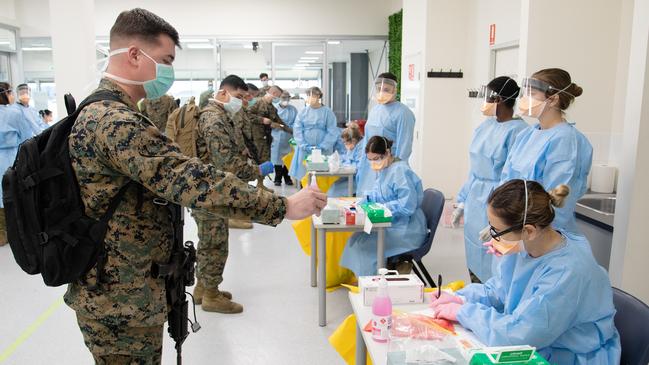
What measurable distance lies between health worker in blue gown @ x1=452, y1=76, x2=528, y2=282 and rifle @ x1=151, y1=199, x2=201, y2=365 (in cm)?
209

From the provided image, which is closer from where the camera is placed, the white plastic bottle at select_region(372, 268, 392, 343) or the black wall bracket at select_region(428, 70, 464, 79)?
the white plastic bottle at select_region(372, 268, 392, 343)

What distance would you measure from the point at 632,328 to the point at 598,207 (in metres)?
2.00

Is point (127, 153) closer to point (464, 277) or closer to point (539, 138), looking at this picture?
point (539, 138)

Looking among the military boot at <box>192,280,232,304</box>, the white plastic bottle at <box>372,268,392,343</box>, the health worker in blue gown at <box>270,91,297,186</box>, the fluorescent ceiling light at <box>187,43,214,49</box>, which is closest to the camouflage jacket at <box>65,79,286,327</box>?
the white plastic bottle at <box>372,268,392,343</box>

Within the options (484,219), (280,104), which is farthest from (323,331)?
(280,104)

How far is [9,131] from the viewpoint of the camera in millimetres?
5176

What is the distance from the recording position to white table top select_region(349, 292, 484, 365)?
1549mm

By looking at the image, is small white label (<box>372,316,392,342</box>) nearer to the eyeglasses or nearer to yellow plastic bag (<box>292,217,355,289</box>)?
the eyeglasses

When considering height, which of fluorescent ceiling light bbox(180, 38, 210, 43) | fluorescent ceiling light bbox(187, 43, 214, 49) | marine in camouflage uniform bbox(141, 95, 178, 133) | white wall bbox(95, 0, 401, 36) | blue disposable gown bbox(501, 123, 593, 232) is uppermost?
white wall bbox(95, 0, 401, 36)

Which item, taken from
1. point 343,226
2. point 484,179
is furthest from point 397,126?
point 343,226

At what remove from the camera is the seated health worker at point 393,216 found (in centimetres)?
330

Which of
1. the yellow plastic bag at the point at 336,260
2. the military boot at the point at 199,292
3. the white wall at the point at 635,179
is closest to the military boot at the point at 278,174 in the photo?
the yellow plastic bag at the point at 336,260

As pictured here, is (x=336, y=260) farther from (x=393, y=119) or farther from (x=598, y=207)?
(x=598, y=207)

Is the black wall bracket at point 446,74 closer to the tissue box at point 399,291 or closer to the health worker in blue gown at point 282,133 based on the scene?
the health worker in blue gown at point 282,133
